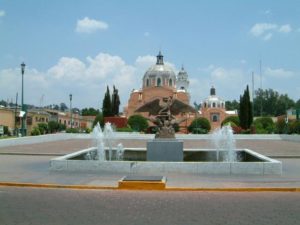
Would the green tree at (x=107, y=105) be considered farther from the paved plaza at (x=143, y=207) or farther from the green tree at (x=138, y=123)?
the paved plaza at (x=143, y=207)

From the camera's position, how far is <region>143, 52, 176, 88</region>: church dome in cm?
8288

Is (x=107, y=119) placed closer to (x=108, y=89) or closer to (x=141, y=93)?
(x=108, y=89)

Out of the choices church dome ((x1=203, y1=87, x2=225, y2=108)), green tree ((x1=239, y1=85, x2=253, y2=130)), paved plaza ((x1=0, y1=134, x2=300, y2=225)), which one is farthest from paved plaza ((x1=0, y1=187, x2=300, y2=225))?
church dome ((x1=203, y1=87, x2=225, y2=108))

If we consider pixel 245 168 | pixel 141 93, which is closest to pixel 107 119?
pixel 141 93

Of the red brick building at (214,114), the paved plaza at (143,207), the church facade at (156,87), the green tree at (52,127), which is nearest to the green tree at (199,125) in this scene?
the church facade at (156,87)

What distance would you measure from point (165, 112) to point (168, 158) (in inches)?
96.8

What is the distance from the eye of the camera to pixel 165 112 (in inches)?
701

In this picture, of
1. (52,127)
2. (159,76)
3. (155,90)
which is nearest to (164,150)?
(52,127)

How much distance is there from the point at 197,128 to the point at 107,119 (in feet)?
53.1

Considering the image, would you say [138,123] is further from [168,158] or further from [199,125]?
[168,158]

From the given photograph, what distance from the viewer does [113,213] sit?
25.7ft

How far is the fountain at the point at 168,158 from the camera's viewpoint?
45.9ft

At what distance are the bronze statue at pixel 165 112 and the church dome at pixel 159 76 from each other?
206 ft

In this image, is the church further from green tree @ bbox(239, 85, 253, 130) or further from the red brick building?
green tree @ bbox(239, 85, 253, 130)
